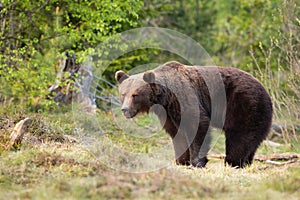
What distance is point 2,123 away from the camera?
9930mm

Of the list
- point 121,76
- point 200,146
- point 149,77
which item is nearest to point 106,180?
point 149,77

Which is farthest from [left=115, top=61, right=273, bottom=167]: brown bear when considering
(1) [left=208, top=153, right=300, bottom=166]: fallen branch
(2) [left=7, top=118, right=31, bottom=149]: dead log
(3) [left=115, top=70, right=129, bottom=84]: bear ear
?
(2) [left=7, top=118, right=31, bottom=149]: dead log

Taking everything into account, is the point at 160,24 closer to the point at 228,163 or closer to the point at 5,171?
the point at 228,163

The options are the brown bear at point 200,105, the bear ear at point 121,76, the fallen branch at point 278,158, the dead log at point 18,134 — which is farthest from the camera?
the fallen branch at point 278,158

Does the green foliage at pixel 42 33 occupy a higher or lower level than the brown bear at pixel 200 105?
higher

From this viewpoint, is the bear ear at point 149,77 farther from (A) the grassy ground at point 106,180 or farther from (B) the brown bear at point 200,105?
(A) the grassy ground at point 106,180

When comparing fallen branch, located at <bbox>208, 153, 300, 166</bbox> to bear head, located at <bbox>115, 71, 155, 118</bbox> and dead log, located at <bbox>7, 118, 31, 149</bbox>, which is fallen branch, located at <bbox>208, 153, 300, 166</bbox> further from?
dead log, located at <bbox>7, 118, 31, 149</bbox>

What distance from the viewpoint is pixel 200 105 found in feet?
32.1

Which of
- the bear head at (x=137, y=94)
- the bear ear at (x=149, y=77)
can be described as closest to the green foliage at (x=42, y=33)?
the bear head at (x=137, y=94)

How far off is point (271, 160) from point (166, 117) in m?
3.08

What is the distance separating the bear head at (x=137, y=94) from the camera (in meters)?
9.36

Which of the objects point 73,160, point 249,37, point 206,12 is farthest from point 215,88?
point 206,12

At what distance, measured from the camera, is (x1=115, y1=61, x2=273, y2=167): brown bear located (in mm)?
9516

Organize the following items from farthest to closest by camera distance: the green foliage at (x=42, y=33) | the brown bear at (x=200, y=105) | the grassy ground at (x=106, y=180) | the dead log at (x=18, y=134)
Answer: the green foliage at (x=42, y=33)
the brown bear at (x=200, y=105)
the dead log at (x=18, y=134)
the grassy ground at (x=106, y=180)
